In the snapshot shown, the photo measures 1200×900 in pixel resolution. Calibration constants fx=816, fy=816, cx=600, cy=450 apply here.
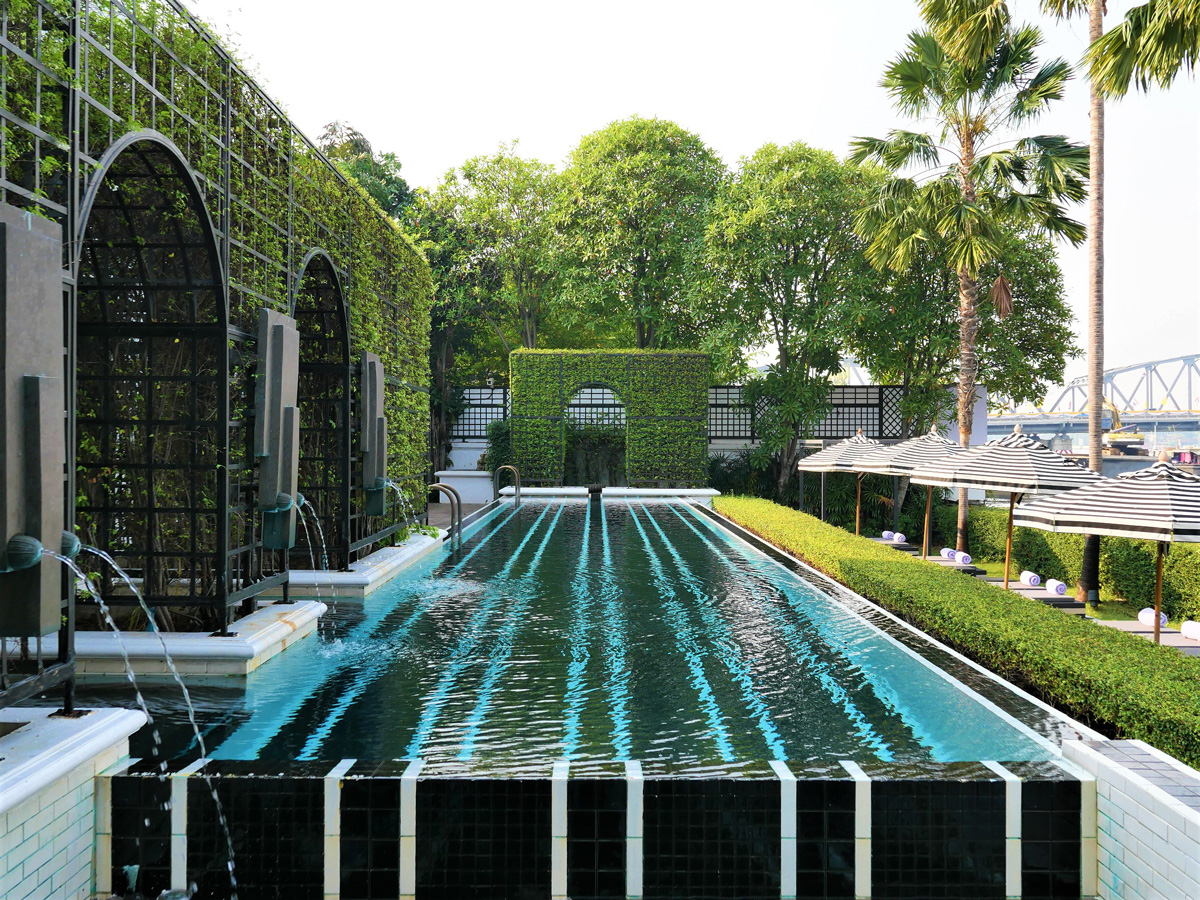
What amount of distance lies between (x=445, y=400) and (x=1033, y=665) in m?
21.6

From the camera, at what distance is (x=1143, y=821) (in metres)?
3.10

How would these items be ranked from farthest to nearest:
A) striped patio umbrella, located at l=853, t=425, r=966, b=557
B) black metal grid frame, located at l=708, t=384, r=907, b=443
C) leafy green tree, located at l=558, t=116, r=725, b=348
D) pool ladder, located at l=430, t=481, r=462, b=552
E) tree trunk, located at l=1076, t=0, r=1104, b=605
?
leafy green tree, located at l=558, t=116, r=725, b=348
black metal grid frame, located at l=708, t=384, r=907, b=443
striped patio umbrella, located at l=853, t=425, r=966, b=557
tree trunk, located at l=1076, t=0, r=1104, b=605
pool ladder, located at l=430, t=481, r=462, b=552

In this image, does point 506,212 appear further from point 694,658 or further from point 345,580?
point 694,658

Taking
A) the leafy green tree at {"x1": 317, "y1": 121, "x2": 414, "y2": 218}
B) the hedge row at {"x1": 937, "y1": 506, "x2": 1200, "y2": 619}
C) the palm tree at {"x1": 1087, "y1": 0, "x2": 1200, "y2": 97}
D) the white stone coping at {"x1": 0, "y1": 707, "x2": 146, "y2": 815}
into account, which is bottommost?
the hedge row at {"x1": 937, "y1": 506, "x2": 1200, "y2": 619}

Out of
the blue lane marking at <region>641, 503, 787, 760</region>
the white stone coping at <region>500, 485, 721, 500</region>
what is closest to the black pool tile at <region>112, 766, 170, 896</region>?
the blue lane marking at <region>641, 503, 787, 760</region>

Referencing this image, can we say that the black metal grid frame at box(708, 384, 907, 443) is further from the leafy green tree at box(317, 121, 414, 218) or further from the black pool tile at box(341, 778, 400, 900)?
the black pool tile at box(341, 778, 400, 900)

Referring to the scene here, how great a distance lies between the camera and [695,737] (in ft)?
12.8

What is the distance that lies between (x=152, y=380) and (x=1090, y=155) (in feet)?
41.0

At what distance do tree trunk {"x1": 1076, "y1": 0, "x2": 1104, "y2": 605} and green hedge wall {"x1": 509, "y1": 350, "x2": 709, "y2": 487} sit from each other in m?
10.0

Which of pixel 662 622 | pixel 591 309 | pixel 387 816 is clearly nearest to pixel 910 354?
pixel 591 309

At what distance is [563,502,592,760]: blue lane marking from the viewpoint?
154 inches

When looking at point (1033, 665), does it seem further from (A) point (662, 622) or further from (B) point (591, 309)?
(B) point (591, 309)

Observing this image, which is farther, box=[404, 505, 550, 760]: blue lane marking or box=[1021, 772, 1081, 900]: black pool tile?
box=[404, 505, 550, 760]: blue lane marking

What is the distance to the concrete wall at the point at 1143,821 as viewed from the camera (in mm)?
2834
